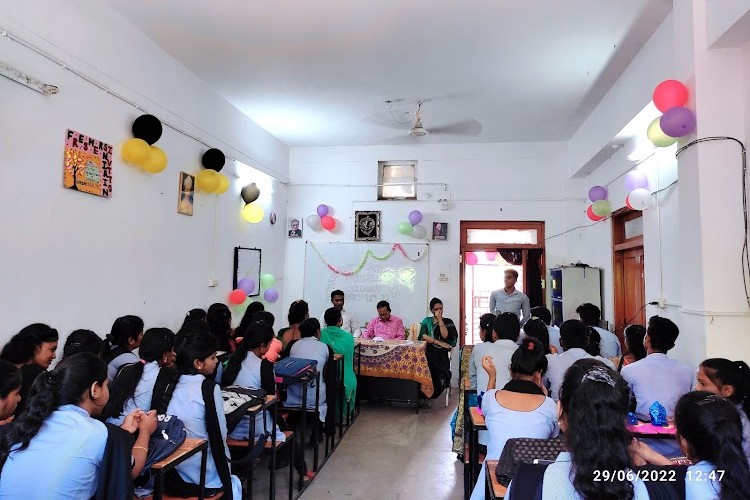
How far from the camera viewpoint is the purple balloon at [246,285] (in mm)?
5352

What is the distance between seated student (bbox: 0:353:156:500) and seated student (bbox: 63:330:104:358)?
3.83 ft

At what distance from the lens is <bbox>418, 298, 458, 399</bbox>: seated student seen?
17.3ft

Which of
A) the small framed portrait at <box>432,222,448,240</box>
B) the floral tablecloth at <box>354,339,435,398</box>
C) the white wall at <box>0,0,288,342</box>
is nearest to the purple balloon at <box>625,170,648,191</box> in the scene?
the floral tablecloth at <box>354,339,435,398</box>

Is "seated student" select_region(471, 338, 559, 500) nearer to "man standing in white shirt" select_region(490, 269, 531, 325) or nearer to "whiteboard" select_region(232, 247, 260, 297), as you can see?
"man standing in white shirt" select_region(490, 269, 531, 325)

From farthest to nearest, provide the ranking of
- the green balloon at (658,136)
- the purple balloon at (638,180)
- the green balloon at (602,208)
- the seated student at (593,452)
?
the green balloon at (602,208) → the purple balloon at (638,180) → the green balloon at (658,136) → the seated student at (593,452)

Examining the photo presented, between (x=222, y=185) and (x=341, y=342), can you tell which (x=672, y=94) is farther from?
(x=222, y=185)

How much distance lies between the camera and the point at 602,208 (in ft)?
16.6

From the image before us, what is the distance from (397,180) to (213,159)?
289 centimetres

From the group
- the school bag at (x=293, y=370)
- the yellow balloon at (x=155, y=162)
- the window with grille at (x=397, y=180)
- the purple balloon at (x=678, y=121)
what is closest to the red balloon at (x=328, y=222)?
the window with grille at (x=397, y=180)

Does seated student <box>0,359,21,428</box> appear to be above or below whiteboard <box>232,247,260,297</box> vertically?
below

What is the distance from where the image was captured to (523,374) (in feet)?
7.15

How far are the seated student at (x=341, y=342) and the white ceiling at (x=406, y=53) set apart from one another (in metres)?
2.29

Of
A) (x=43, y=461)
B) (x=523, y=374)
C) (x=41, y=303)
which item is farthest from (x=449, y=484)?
(x=41, y=303)

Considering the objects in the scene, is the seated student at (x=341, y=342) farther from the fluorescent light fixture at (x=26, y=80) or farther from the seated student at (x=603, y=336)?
the fluorescent light fixture at (x=26, y=80)
